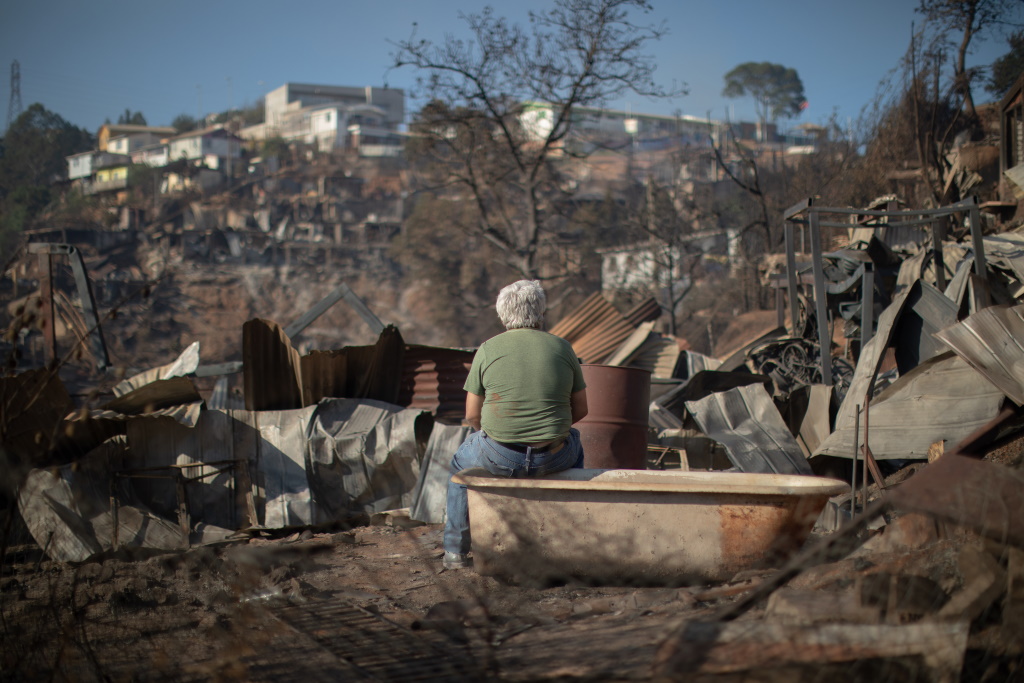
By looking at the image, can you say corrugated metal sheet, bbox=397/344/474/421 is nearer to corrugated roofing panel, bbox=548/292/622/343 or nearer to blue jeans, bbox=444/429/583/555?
corrugated roofing panel, bbox=548/292/622/343

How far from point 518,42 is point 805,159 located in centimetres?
1142

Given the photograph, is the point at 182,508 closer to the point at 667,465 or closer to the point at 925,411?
the point at 667,465

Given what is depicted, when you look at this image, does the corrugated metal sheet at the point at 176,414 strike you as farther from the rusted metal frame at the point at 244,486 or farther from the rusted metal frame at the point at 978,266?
the rusted metal frame at the point at 978,266

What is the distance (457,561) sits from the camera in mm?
4449

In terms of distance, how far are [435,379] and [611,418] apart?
249 cm

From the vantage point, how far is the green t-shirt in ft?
13.7

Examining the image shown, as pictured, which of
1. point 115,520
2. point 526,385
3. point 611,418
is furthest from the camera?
point 115,520

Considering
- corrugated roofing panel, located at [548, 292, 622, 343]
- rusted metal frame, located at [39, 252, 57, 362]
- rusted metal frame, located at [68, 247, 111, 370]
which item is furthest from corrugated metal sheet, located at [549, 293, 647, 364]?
rusted metal frame, located at [39, 252, 57, 362]

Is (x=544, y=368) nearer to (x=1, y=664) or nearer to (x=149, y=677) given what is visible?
(x=149, y=677)

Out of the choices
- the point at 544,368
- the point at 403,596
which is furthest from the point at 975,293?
the point at 403,596

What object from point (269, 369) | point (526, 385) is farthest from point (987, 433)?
point (269, 369)

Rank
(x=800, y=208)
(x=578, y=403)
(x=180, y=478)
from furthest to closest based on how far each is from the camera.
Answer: (x=800, y=208) → (x=180, y=478) → (x=578, y=403)

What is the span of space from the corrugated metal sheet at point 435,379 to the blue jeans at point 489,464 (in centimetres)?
334

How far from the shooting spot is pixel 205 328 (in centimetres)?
3947
